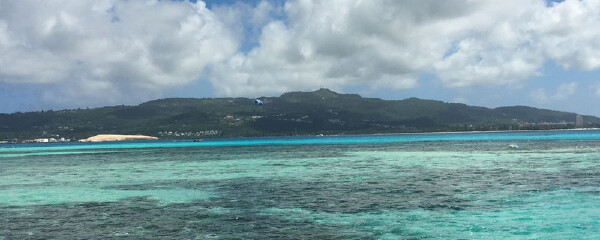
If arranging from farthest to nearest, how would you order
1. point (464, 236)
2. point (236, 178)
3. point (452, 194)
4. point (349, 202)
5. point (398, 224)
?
point (236, 178)
point (452, 194)
point (349, 202)
point (398, 224)
point (464, 236)

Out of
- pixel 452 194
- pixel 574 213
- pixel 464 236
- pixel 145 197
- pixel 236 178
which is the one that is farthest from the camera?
pixel 236 178

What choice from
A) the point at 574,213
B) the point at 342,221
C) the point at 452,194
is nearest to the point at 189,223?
the point at 342,221

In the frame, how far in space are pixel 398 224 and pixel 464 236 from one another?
9.74 feet

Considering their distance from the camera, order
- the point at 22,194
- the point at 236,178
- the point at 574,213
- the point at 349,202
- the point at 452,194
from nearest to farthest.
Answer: the point at 574,213, the point at 349,202, the point at 452,194, the point at 22,194, the point at 236,178

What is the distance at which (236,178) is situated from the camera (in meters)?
40.4

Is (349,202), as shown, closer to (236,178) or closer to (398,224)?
(398,224)

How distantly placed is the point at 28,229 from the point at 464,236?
60.8 ft

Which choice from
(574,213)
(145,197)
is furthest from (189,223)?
(574,213)

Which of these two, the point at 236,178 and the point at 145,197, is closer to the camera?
the point at 145,197

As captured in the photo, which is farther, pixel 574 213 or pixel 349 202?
pixel 349 202

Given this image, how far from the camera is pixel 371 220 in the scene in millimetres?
20219

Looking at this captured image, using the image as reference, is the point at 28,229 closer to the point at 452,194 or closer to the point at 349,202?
the point at 349,202

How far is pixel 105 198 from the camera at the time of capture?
98.6 ft

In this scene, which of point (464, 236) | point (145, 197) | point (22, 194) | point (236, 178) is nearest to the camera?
point (464, 236)
